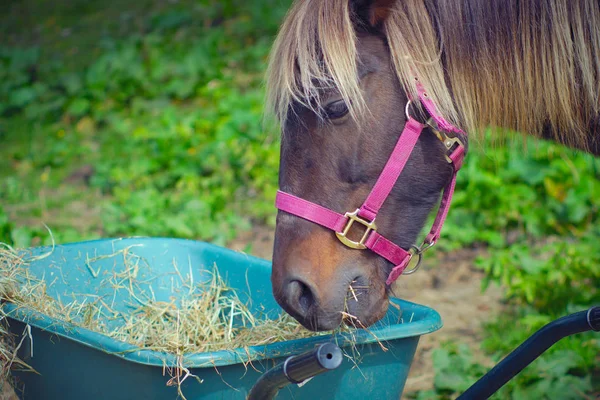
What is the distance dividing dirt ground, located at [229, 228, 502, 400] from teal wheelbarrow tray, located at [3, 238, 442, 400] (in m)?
1.04

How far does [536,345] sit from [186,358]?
937mm

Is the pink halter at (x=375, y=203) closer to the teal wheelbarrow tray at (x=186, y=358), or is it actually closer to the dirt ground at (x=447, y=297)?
the teal wheelbarrow tray at (x=186, y=358)

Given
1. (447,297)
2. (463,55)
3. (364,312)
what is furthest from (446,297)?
(463,55)

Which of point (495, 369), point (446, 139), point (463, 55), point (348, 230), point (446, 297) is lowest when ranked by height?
point (446, 297)

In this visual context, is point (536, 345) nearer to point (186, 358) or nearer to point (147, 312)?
point (186, 358)

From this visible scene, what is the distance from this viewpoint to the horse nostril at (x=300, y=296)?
1707 millimetres

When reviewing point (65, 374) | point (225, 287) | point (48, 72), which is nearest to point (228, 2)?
point (48, 72)

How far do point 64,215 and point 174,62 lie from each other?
2.38 metres

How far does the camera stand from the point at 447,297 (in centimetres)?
359

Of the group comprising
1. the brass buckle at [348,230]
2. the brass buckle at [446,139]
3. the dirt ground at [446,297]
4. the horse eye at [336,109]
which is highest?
the horse eye at [336,109]

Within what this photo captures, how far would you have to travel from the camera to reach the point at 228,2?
23.7 feet

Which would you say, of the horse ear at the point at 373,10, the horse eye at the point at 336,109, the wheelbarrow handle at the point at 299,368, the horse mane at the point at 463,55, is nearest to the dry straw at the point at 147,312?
the wheelbarrow handle at the point at 299,368

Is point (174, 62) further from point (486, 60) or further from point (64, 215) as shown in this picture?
point (486, 60)

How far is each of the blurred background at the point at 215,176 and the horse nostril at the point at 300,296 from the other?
54cm
